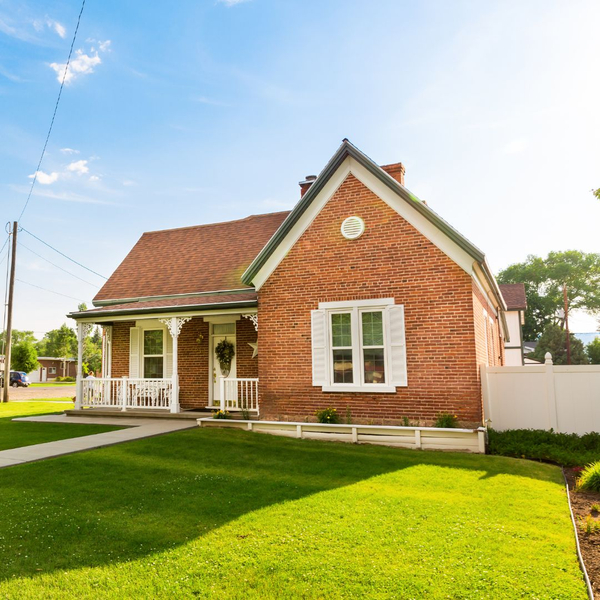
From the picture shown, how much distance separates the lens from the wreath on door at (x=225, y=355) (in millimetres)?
14945

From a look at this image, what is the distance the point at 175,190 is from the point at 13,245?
1566 centimetres

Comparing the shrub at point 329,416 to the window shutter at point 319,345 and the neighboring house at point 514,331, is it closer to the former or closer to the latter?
the window shutter at point 319,345

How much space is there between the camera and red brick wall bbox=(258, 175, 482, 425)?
10320mm

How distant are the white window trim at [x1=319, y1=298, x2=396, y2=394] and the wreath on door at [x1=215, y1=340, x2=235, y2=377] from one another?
4.53 m

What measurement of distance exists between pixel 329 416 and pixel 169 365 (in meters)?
7.16

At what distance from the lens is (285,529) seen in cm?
535

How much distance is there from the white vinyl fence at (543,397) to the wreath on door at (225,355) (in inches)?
297

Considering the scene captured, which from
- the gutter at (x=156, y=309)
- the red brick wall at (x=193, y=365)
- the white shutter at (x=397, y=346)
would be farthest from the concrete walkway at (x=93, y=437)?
the white shutter at (x=397, y=346)

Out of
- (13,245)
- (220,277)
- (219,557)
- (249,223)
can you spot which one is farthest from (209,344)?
(13,245)

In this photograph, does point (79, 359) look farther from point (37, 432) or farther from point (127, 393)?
point (37, 432)

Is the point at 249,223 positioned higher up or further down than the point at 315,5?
further down

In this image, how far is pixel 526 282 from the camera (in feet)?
230

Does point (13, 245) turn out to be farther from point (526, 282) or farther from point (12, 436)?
point (526, 282)

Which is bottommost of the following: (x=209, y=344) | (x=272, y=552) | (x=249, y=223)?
(x=272, y=552)
